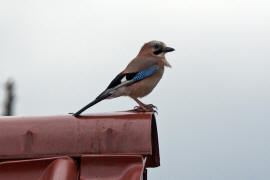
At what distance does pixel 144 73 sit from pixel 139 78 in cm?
16

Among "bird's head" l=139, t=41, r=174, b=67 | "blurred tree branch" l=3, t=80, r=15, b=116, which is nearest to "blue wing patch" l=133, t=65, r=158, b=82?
"bird's head" l=139, t=41, r=174, b=67

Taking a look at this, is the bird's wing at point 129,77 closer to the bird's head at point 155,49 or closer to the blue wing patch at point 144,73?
the blue wing patch at point 144,73

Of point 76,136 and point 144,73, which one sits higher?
point 144,73

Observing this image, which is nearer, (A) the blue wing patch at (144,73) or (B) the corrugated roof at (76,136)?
(B) the corrugated roof at (76,136)

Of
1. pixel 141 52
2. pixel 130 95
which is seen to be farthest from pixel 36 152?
pixel 141 52

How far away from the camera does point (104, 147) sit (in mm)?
4227

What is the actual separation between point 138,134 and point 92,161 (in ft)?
1.07

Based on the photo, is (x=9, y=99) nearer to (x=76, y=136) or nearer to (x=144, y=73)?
(x=144, y=73)

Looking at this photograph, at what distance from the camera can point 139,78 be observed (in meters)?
7.90

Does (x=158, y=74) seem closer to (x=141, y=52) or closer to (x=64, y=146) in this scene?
(x=141, y=52)

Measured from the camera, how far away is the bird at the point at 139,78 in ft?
24.5

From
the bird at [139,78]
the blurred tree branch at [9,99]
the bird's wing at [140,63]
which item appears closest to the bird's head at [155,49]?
the bird at [139,78]

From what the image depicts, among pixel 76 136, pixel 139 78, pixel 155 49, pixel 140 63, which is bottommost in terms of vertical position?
pixel 76 136

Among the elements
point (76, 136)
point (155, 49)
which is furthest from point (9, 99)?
point (76, 136)
